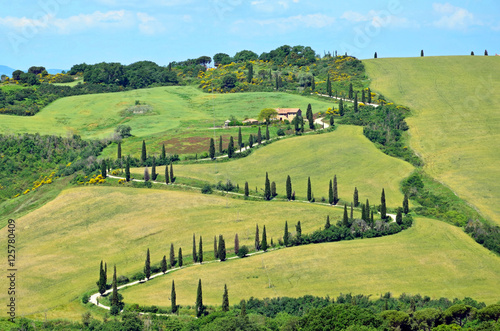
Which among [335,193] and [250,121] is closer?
[335,193]

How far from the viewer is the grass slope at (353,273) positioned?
92.9 m

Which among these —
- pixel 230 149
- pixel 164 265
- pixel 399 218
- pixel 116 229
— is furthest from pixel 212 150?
pixel 164 265

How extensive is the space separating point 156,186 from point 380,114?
210 ft

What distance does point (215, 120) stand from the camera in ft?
615

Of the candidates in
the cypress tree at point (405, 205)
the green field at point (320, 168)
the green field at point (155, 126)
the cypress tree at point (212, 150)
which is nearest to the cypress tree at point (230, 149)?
the green field at point (320, 168)

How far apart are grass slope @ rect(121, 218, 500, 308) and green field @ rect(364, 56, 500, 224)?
58.2 ft

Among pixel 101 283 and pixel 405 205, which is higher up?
pixel 405 205

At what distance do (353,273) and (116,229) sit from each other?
138ft

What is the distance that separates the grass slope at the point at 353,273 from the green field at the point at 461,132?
17.7 meters

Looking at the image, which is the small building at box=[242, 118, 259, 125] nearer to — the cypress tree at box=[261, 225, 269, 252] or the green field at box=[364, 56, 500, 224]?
the green field at box=[364, 56, 500, 224]

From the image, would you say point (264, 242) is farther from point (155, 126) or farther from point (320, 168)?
point (155, 126)

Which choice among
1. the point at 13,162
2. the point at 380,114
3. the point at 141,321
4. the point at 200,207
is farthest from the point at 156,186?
the point at 380,114

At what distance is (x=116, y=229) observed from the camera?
11888 cm

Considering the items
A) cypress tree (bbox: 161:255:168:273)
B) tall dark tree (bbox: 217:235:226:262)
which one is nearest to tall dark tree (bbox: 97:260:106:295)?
cypress tree (bbox: 161:255:168:273)
